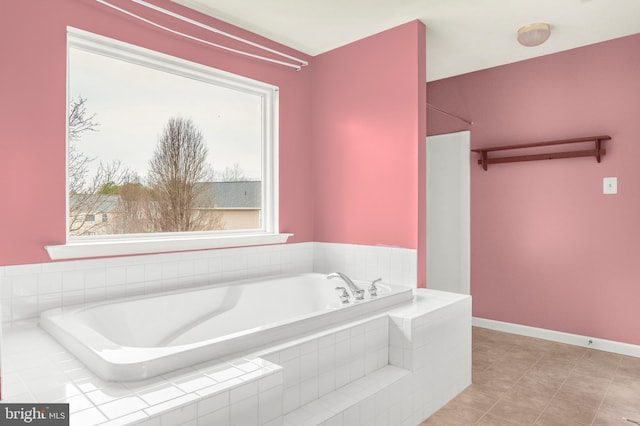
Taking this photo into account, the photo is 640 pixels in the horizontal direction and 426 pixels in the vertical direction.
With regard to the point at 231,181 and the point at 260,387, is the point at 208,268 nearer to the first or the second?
the point at 231,181

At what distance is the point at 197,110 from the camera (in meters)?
2.98

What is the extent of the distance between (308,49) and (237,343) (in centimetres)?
270

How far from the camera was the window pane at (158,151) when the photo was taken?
7.96 ft

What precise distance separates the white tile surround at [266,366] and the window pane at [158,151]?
322mm

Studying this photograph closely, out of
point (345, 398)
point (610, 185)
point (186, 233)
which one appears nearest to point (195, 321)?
point (186, 233)

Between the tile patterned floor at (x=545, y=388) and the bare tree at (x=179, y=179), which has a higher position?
the bare tree at (x=179, y=179)

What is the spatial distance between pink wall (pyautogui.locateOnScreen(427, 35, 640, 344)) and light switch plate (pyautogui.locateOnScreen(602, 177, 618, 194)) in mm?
32

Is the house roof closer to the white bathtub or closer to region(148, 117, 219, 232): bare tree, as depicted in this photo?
region(148, 117, 219, 232): bare tree

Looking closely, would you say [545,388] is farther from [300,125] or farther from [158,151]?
[158,151]

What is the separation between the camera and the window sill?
220cm

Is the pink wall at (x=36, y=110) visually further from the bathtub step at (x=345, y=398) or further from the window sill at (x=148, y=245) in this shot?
the bathtub step at (x=345, y=398)

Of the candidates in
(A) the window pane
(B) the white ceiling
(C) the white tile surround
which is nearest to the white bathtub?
(C) the white tile surround

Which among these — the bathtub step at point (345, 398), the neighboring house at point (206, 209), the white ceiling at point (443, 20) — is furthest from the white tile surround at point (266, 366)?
the white ceiling at point (443, 20)

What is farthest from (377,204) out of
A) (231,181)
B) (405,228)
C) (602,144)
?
(602,144)
